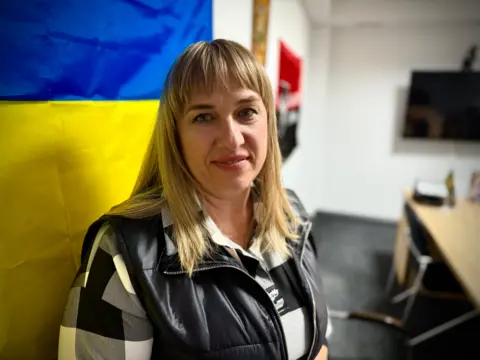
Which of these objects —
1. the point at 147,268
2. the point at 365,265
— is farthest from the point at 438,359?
the point at 147,268

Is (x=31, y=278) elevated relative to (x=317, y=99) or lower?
lower

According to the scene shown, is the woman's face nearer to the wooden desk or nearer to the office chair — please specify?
the wooden desk

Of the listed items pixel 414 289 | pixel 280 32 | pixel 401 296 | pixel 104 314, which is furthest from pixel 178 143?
pixel 401 296

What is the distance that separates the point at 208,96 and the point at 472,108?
3906mm

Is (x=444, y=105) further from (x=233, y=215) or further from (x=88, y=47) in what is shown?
(x=88, y=47)

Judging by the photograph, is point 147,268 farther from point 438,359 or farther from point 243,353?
point 438,359

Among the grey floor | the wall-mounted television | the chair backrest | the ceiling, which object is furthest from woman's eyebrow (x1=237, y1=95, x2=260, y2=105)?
the wall-mounted television

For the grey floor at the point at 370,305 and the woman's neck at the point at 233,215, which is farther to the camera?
the grey floor at the point at 370,305

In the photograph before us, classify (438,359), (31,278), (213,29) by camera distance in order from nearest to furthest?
(31,278)
(213,29)
(438,359)

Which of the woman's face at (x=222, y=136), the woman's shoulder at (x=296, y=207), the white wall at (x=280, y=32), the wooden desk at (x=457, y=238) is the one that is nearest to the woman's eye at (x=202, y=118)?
the woman's face at (x=222, y=136)

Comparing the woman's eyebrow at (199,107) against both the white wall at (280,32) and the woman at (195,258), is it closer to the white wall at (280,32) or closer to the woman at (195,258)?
the woman at (195,258)

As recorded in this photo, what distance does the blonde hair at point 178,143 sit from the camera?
698 millimetres

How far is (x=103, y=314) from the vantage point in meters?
0.61

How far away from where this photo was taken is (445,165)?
12.6ft
